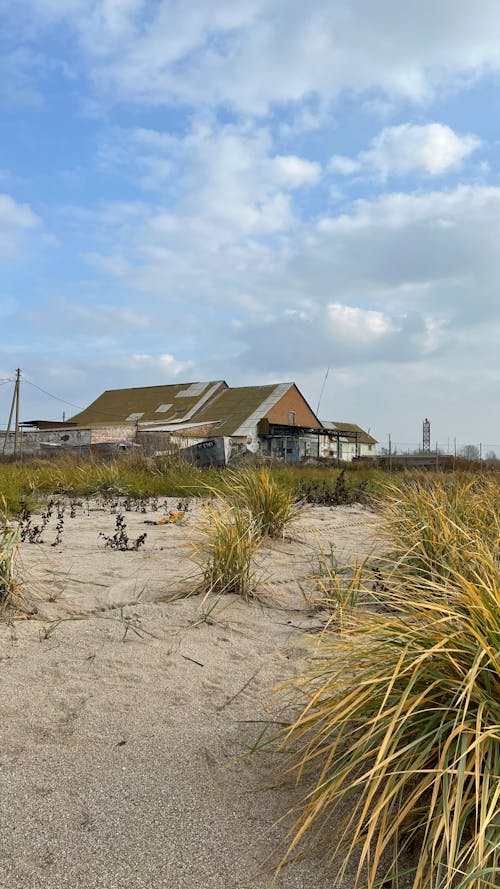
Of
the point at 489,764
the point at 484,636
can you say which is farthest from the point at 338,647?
the point at 489,764

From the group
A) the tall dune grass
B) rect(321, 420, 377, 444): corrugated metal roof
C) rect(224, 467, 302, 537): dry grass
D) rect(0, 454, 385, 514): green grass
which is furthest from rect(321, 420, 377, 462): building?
the tall dune grass

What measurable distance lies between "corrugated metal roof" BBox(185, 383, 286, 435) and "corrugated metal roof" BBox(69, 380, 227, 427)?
4.44ft

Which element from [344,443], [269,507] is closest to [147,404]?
[344,443]

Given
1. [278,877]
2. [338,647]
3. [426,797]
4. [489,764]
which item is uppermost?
[338,647]

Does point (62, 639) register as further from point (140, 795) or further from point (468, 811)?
point (468, 811)

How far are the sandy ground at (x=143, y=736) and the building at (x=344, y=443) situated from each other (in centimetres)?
2716

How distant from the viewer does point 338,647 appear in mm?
2145

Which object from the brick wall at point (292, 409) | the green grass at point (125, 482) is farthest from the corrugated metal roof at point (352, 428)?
the green grass at point (125, 482)

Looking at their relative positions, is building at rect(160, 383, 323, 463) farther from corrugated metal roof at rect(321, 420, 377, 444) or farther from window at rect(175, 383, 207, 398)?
corrugated metal roof at rect(321, 420, 377, 444)

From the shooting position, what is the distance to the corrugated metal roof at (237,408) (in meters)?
36.3

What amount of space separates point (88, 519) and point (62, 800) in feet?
18.7

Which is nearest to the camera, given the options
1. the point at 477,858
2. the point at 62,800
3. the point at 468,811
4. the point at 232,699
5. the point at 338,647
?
the point at 477,858

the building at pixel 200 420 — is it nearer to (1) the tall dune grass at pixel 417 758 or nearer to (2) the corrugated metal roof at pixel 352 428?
(2) the corrugated metal roof at pixel 352 428

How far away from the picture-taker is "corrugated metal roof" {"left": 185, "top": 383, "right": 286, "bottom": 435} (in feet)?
119
